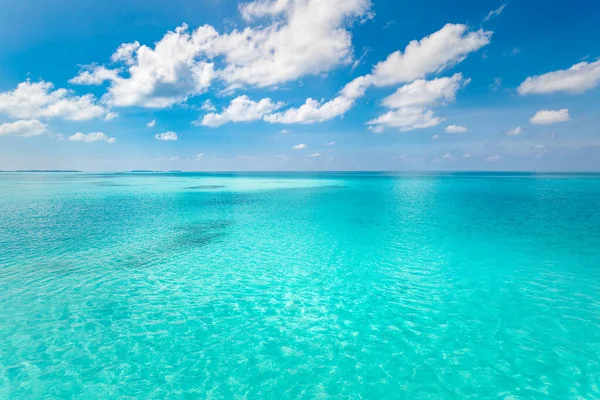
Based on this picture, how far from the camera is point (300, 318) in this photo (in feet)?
44.2

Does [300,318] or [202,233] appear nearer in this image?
[300,318]

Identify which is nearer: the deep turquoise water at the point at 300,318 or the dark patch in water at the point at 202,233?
the deep turquoise water at the point at 300,318

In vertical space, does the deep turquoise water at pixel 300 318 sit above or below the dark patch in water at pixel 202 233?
below

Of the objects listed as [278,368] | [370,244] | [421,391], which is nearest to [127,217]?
[370,244]

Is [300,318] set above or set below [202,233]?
below

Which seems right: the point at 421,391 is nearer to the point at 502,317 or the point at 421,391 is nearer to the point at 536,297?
the point at 502,317

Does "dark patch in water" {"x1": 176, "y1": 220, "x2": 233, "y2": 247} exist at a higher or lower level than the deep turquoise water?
higher

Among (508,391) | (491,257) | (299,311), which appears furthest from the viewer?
(491,257)

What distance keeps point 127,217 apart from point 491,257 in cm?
4206

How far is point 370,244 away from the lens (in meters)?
26.2

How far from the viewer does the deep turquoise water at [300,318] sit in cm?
948

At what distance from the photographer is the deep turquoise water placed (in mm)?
9484

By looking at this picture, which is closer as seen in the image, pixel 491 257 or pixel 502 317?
pixel 502 317

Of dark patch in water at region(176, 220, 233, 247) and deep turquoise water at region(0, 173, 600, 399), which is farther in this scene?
dark patch in water at region(176, 220, 233, 247)
